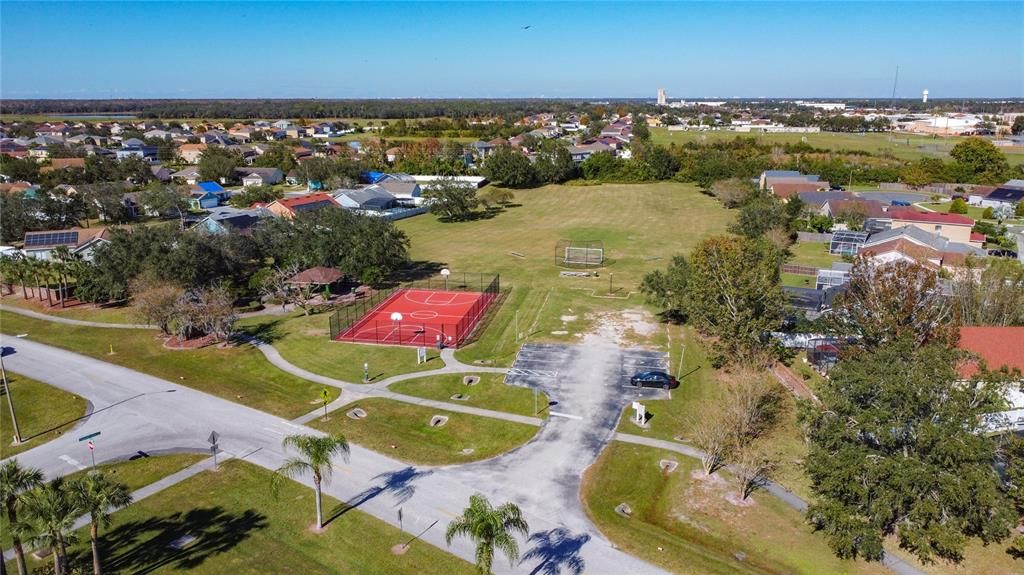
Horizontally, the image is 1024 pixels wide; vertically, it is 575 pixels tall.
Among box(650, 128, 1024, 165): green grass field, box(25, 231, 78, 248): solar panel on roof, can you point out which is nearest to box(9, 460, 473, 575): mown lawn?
box(25, 231, 78, 248): solar panel on roof

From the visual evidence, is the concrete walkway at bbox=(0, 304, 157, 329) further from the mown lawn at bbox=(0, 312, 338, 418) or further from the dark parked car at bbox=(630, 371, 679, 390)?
the dark parked car at bbox=(630, 371, 679, 390)

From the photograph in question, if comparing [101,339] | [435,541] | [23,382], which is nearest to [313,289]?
[101,339]

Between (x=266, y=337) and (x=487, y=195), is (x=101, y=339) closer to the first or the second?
(x=266, y=337)

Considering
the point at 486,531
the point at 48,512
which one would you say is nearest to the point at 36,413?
the point at 48,512

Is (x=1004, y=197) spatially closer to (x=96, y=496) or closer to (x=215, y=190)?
(x=96, y=496)

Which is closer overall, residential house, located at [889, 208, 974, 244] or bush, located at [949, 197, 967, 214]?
residential house, located at [889, 208, 974, 244]

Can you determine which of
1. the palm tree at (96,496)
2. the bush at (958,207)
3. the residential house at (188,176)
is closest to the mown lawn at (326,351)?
the palm tree at (96,496)

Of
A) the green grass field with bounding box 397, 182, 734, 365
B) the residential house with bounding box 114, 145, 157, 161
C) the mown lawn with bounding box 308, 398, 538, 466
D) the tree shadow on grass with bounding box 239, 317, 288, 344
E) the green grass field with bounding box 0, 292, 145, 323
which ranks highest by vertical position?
the residential house with bounding box 114, 145, 157, 161
